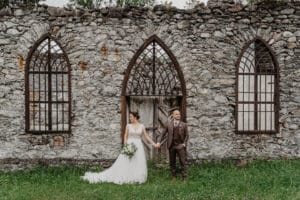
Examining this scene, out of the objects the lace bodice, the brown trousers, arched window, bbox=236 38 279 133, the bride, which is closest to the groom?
the brown trousers

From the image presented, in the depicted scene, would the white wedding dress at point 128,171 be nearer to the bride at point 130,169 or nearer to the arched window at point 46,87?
the bride at point 130,169

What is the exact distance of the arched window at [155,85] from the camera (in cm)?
1108

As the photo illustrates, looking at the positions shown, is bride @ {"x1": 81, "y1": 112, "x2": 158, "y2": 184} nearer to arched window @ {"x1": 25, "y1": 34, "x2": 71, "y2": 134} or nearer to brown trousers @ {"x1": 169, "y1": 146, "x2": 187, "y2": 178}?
brown trousers @ {"x1": 169, "y1": 146, "x2": 187, "y2": 178}

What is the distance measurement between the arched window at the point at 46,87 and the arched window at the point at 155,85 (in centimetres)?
161

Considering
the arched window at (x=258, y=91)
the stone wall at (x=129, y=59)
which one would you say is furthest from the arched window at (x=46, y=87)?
the arched window at (x=258, y=91)

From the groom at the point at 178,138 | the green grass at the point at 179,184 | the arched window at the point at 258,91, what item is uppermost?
the arched window at the point at 258,91

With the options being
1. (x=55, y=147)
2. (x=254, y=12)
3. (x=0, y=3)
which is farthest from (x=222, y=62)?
(x=0, y=3)

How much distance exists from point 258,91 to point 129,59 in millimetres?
3535

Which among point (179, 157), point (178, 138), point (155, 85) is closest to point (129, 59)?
point (155, 85)

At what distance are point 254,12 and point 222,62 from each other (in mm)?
1553

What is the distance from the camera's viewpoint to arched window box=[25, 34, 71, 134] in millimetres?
10766

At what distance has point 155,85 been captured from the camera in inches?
442

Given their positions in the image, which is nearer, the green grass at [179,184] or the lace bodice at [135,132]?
the green grass at [179,184]

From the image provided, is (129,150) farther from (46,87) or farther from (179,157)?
(46,87)
